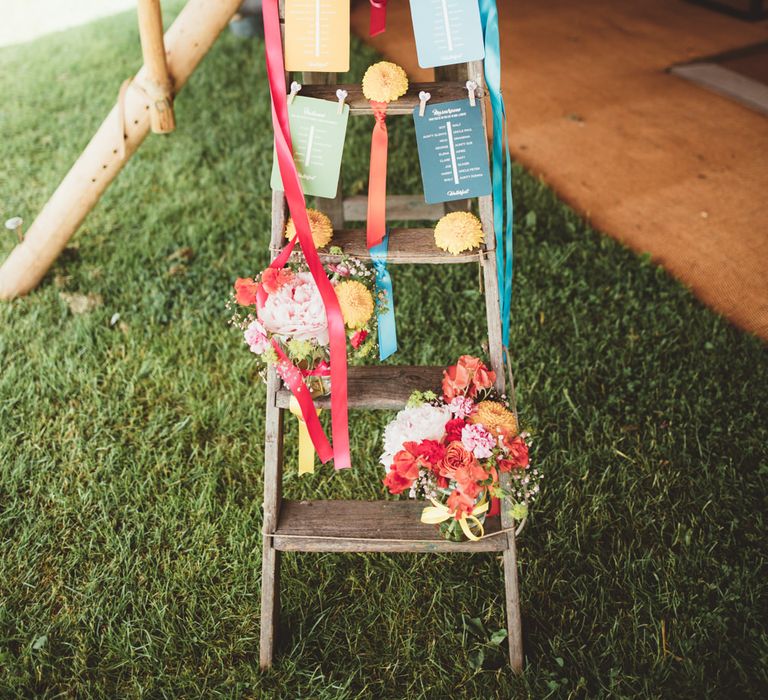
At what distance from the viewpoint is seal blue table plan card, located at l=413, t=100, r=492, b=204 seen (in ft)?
4.92

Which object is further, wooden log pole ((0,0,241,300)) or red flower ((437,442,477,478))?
wooden log pole ((0,0,241,300))

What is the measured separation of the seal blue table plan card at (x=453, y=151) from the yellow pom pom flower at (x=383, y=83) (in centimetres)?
6

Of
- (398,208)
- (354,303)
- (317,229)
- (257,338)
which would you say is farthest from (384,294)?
(398,208)

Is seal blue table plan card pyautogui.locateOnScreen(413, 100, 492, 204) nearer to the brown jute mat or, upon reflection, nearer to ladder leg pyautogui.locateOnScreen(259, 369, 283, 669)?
ladder leg pyautogui.locateOnScreen(259, 369, 283, 669)

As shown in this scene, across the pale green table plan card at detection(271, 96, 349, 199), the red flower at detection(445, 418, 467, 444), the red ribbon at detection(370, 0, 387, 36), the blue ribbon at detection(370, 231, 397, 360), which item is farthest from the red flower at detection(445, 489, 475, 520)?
the red ribbon at detection(370, 0, 387, 36)

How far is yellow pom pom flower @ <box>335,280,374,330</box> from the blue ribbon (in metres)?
0.07

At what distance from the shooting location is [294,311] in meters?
1.51

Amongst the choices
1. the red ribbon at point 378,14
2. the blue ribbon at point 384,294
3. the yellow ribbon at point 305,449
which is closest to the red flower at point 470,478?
the blue ribbon at point 384,294

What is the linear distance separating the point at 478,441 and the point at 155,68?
1745 mm

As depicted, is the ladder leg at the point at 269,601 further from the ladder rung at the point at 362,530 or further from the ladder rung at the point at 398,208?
the ladder rung at the point at 398,208

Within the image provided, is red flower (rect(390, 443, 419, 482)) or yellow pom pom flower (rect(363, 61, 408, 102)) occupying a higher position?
yellow pom pom flower (rect(363, 61, 408, 102))

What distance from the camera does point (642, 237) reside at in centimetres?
316

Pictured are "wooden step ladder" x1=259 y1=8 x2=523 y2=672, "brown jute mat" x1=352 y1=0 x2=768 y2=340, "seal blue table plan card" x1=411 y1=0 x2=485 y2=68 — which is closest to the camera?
"seal blue table plan card" x1=411 y1=0 x2=485 y2=68

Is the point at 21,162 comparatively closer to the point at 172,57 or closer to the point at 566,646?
the point at 172,57
